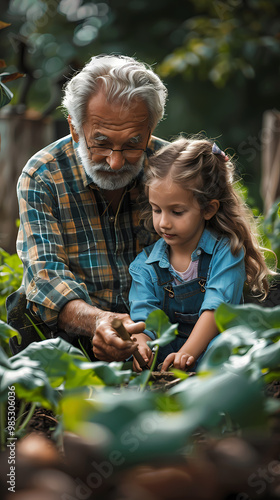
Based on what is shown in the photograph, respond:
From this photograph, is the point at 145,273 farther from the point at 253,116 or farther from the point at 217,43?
the point at 253,116

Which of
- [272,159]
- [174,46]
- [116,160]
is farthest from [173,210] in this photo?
[174,46]

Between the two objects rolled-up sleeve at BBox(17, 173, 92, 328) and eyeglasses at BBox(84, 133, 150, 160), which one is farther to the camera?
eyeglasses at BBox(84, 133, 150, 160)

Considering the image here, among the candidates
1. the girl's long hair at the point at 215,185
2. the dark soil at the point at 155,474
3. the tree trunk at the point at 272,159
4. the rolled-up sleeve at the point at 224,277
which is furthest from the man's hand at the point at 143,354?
the tree trunk at the point at 272,159

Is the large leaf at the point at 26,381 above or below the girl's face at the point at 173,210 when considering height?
above

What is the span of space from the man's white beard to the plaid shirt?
0.10 m

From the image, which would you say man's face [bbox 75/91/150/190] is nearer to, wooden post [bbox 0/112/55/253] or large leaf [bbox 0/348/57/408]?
large leaf [bbox 0/348/57/408]

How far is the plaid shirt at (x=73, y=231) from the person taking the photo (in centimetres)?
245

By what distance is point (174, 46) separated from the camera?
8.00 meters

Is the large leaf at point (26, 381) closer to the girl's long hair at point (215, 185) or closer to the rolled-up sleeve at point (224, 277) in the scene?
the rolled-up sleeve at point (224, 277)

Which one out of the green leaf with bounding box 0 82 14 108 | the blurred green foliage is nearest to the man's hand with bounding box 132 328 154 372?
the green leaf with bounding box 0 82 14 108

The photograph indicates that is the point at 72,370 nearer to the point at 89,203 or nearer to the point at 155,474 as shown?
the point at 155,474

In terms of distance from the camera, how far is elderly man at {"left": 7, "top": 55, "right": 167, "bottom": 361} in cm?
237

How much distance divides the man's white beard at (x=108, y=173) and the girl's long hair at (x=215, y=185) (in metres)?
0.08

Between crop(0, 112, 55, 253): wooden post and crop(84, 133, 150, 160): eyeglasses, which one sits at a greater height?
crop(84, 133, 150, 160): eyeglasses
